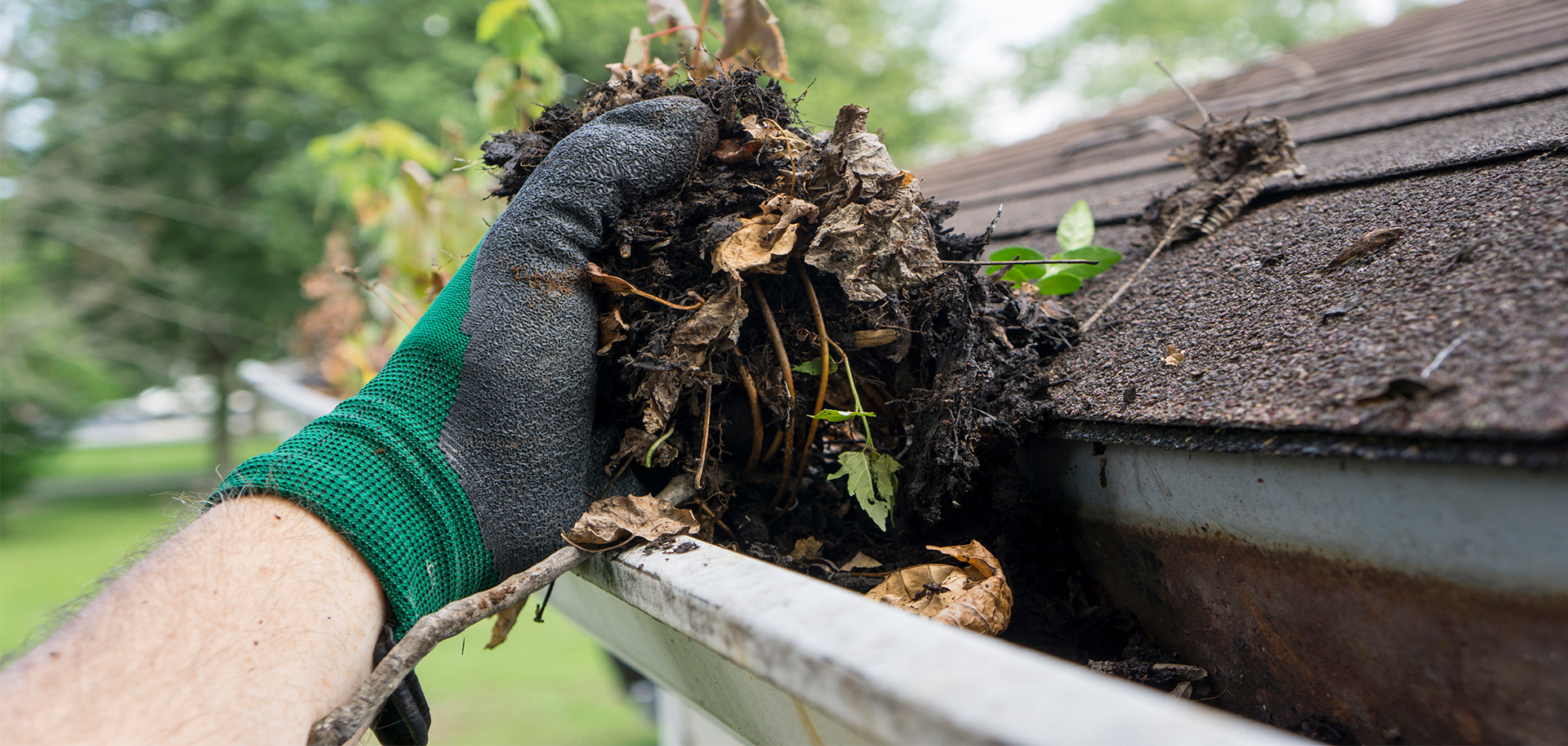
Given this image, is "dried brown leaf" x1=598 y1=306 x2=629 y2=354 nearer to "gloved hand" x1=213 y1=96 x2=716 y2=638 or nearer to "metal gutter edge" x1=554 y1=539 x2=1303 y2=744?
"gloved hand" x1=213 y1=96 x2=716 y2=638

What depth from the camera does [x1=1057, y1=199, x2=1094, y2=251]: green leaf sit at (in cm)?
136

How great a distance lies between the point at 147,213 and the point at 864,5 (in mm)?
12166

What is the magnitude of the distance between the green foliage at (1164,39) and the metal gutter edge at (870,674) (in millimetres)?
18823

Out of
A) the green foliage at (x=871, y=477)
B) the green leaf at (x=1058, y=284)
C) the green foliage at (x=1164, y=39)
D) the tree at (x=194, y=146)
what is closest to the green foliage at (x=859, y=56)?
the tree at (x=194, y=146)

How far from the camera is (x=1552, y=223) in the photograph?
2.39 ft

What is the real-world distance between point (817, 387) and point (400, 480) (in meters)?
0.53

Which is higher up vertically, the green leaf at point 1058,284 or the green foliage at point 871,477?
the green leaf at point 1058,284

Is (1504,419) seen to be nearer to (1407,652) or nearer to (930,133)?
(1407,652)

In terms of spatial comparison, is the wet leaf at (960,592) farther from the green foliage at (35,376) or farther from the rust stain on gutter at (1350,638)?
the green foliage at (35,376)

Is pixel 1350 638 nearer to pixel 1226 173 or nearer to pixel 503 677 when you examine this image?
pixel 1226 173

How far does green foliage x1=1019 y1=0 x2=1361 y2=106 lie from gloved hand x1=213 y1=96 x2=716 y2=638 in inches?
728

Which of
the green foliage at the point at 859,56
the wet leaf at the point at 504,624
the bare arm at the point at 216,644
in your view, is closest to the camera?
the bare arm at the point at 216,644

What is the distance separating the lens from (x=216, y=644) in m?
0.81

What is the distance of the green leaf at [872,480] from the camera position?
3.23 feet
